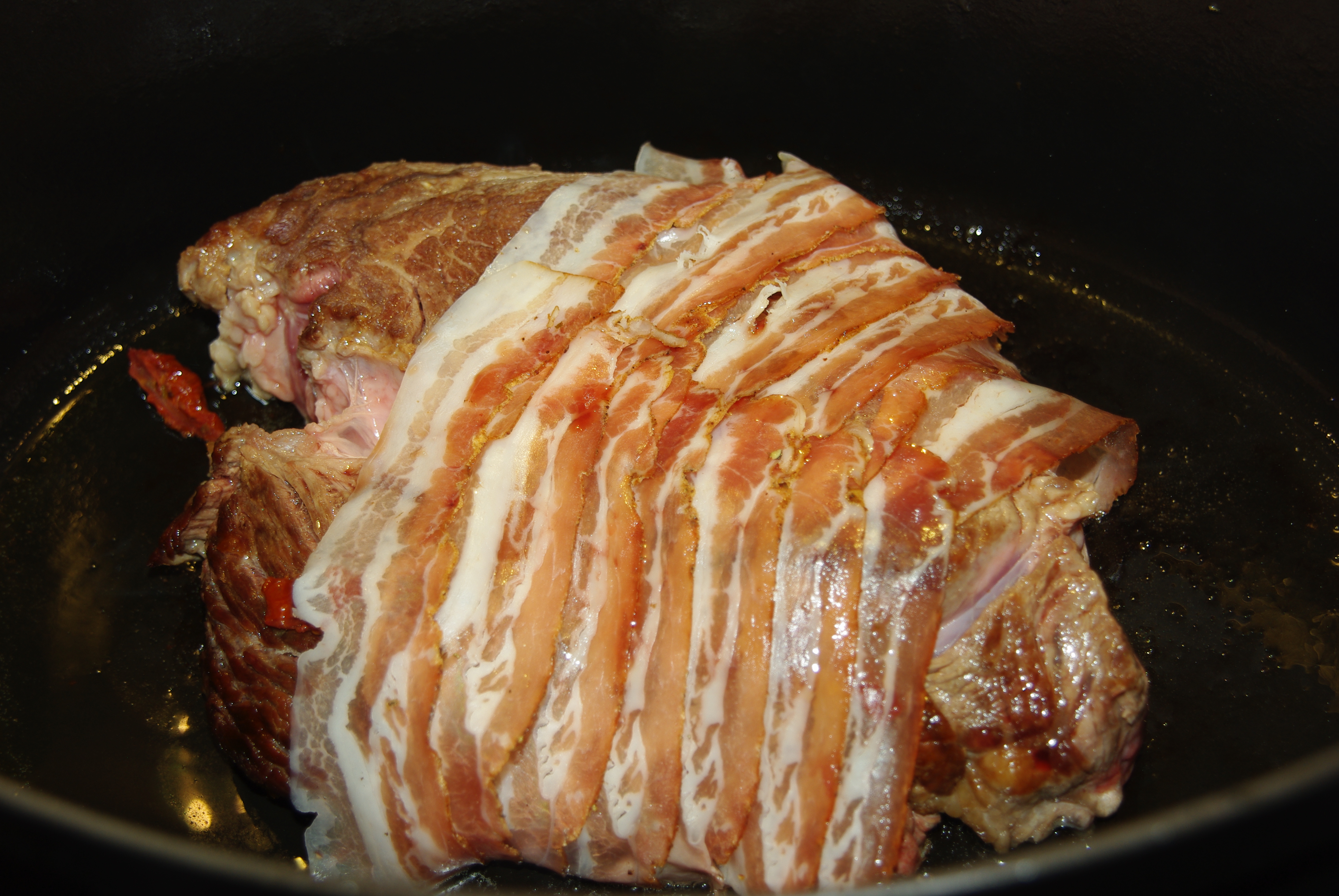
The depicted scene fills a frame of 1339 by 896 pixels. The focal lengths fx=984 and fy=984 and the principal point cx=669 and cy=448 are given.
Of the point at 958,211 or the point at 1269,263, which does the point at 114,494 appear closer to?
the point at 958,211

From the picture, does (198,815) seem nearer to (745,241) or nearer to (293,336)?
(293,336)

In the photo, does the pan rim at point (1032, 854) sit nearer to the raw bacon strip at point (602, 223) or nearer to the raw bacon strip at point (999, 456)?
the raw bacon strip at point (999, 456)

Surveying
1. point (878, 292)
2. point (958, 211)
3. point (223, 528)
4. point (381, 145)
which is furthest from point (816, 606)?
point (381, 145)

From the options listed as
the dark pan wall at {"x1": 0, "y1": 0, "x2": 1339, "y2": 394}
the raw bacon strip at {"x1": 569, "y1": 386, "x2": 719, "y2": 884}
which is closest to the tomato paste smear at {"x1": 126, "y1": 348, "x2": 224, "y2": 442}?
the dark pan wall at {"x1": 0, "y1": 0, "x2": 1339, "y2": 394}

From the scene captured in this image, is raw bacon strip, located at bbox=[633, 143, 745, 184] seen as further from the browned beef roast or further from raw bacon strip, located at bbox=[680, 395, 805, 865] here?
raw bacon strip, located at bbox=[680, 395, 805, 865]

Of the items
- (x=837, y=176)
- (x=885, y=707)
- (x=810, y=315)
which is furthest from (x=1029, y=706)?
(x=837, y=176)

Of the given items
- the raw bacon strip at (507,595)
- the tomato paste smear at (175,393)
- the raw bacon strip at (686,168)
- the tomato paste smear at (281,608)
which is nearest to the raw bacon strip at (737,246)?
the raw bacon strip at (686,168)
